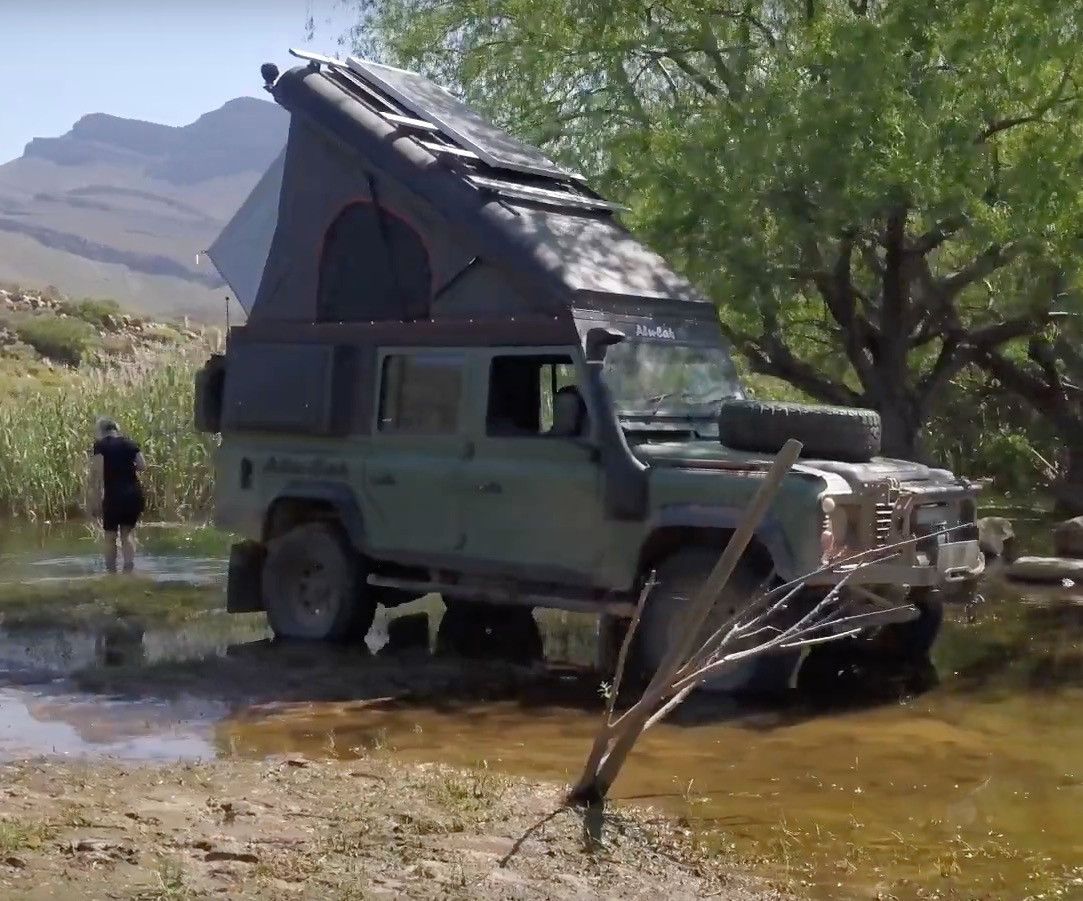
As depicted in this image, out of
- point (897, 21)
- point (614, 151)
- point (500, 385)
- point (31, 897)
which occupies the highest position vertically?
point (897, 21)

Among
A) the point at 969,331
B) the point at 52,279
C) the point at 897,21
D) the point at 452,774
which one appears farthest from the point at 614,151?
the point at 52,279

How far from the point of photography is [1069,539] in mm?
15078

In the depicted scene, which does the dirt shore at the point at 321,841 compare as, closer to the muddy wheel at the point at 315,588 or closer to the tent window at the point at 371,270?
the muddy wheel at the point at 315,588

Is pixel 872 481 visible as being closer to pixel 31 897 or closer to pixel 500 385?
pixel 500 385

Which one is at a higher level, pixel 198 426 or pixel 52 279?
pixel 52 279

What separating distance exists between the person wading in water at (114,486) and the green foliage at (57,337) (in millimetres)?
31064

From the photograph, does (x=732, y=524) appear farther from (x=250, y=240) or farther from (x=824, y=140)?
(x=824, y=140)

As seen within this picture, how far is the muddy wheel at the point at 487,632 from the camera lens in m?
10.3

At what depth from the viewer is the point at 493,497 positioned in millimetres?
9250

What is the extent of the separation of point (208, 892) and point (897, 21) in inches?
426

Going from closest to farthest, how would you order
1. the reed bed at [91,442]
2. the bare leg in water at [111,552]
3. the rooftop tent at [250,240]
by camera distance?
1. the rooftop tent at [250,240]
2. the bare leg in water at [111,552]
3. the reed bed at [91,442]

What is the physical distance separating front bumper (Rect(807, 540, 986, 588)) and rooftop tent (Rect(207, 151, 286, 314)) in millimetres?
4809

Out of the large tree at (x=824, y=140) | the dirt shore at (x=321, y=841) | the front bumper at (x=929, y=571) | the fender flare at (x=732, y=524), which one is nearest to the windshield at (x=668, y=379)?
the fender flare at (x=732, y=524)

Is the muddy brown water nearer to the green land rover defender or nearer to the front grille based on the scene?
the green land rover defender
